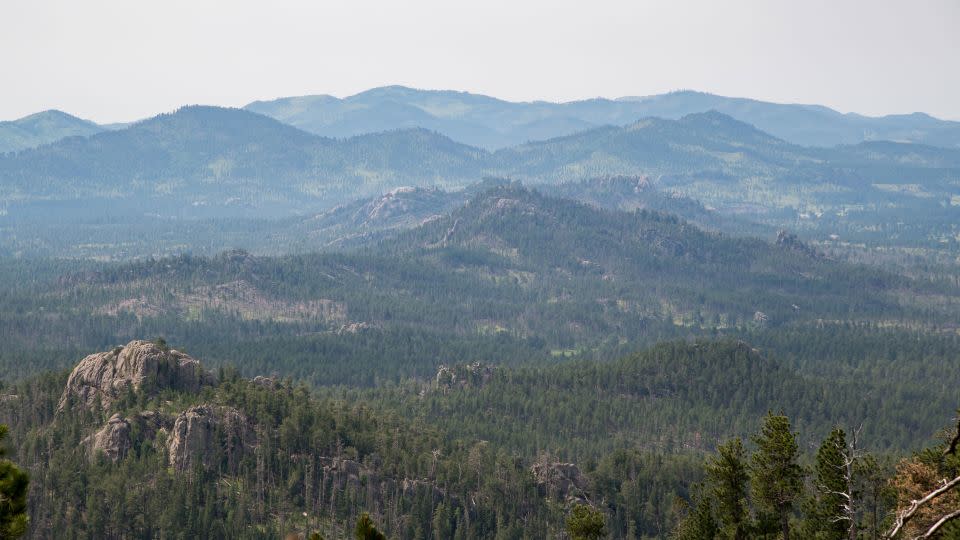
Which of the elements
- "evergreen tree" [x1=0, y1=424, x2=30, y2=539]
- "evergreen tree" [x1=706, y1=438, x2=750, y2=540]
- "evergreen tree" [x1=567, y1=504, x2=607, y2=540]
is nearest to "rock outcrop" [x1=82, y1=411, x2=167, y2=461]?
"evergreen tree" [x1=567, y1=504, x2=607, y2=540]

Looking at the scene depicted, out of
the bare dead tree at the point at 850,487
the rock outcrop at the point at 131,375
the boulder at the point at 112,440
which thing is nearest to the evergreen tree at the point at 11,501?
the bare dead tree at the point at 850,487

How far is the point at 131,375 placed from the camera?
168500 millimetres

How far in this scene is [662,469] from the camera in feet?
592

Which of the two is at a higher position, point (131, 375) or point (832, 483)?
point (832, 483)

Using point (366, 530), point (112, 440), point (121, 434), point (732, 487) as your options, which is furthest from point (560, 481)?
point (366, 530)

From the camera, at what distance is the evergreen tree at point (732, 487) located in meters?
85.0

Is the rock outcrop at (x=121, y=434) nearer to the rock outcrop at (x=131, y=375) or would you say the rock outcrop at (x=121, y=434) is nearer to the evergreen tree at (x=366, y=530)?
the rock outcrop at (x=131, y=375)

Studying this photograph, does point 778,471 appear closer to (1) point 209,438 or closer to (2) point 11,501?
(2) point 11,501

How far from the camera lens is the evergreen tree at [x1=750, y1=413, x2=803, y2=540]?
8119 cm

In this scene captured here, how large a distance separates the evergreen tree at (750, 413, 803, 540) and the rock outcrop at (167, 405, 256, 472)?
99.0 metres

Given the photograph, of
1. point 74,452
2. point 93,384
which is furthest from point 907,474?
point 93,384

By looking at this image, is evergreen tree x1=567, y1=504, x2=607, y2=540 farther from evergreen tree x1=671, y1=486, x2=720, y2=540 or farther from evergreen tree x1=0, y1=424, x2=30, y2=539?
evergreen tree x1=0, y1=424, x2=30, y2=539

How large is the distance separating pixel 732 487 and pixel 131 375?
120392 millimetres

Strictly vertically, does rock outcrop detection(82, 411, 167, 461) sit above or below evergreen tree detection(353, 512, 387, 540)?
below
